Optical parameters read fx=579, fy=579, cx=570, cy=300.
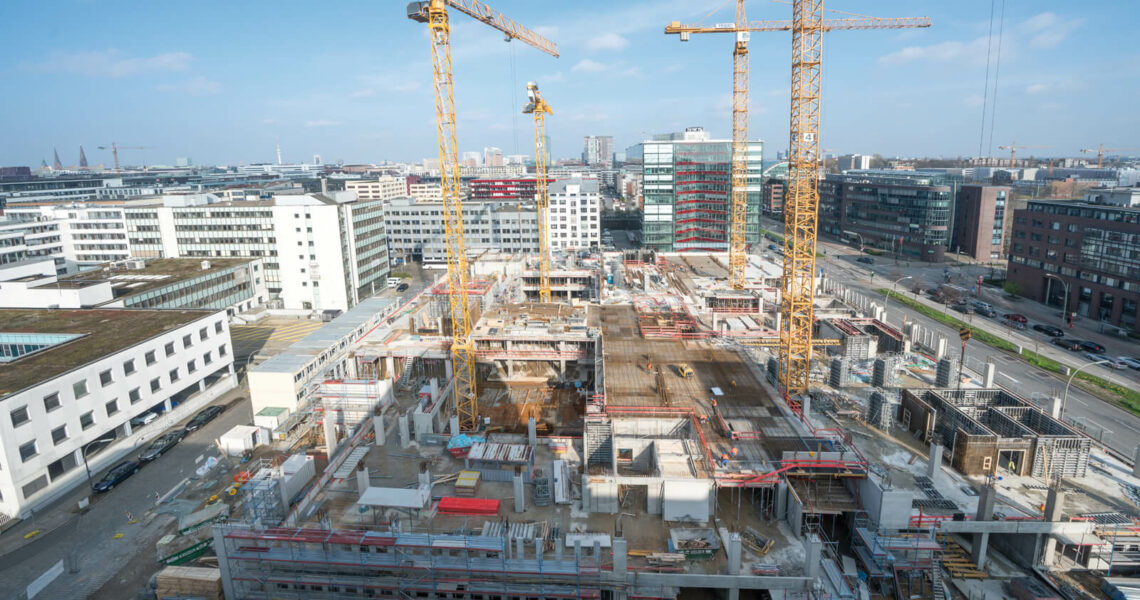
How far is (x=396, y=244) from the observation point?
97.2m

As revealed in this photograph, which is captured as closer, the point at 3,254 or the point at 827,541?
the point at 827,541

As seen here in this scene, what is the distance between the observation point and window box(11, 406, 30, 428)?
29438mm

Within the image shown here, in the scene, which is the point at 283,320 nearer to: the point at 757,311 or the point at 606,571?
the point at 757,311

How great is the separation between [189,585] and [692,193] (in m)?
81.9

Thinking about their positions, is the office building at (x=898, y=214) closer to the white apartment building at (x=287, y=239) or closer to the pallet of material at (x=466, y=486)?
the white apartment building at (x=287, y=239)

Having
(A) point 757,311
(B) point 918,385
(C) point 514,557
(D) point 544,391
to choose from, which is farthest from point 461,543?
(A) point 757,311

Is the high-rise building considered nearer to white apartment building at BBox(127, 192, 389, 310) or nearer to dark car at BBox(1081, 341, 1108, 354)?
white apartment building at BBox(127, 192, 389, 310)

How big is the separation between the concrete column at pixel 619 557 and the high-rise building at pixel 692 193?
246 feet

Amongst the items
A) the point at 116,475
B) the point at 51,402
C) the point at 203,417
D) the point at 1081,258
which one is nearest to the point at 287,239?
the point at 203,417

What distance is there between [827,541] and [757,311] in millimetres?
33574

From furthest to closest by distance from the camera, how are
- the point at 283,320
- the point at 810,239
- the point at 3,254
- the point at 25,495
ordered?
the point at 3,254, the point at 283,320, the point at 810,239, the point at 25,495

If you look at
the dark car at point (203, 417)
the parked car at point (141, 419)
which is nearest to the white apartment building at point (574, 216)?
the dark car at point (203, 417)

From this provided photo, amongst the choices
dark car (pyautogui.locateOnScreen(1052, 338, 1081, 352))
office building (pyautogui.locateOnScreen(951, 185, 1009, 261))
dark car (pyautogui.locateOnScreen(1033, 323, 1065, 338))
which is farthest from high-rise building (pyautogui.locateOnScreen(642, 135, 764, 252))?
dark car (pyautogui.locateOnScreen(1052, 338, 1081, 352))

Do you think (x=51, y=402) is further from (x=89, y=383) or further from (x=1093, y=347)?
(x=1093, y=347)
